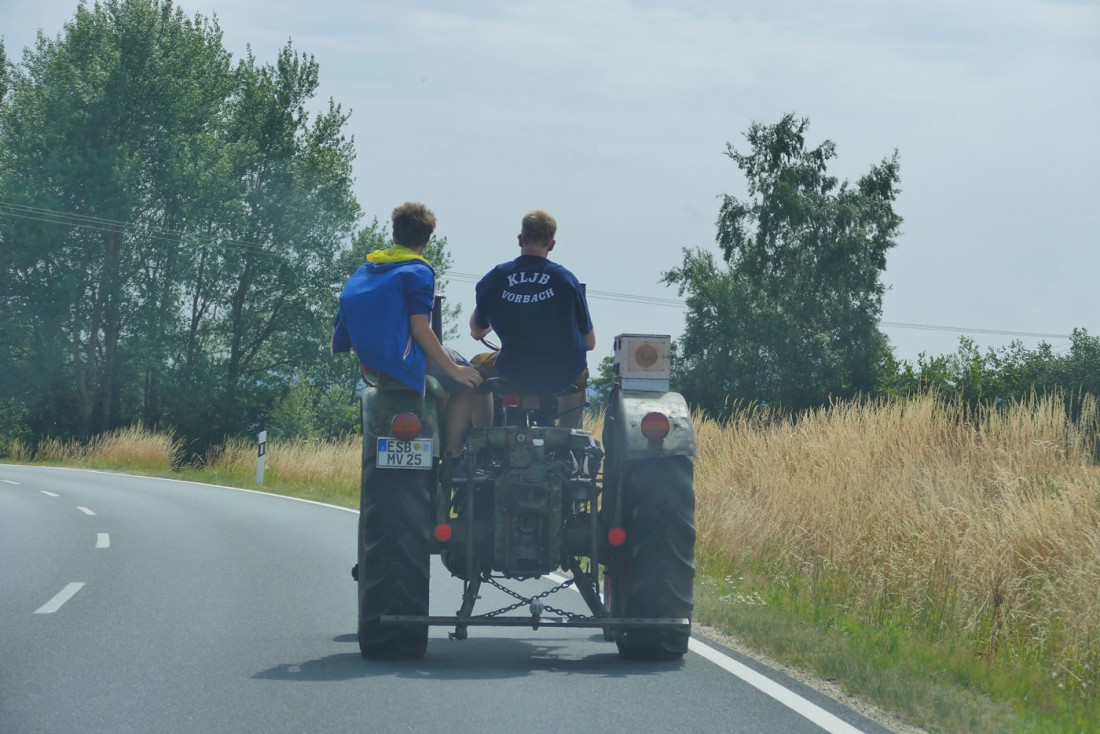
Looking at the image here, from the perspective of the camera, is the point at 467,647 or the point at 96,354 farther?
the point at 96,354

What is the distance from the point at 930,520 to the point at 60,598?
6488 mm

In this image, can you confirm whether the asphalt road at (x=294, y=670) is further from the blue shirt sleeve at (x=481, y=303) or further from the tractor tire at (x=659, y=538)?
the blue shirt sleeve at (x=481, y=303)

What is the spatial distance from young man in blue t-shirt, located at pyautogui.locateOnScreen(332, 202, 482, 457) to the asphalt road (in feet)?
5.26

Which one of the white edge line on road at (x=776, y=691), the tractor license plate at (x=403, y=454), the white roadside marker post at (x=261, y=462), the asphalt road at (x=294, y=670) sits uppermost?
the tractor license plate at (x=403, y=454)

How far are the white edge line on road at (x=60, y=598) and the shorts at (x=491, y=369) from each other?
12.9 ft

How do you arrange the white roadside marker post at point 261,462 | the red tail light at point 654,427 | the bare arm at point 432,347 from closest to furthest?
1. the bare arm at point 432,347
2. the red tail light at point 654,427
3. the white roadside marker post at point 261,462

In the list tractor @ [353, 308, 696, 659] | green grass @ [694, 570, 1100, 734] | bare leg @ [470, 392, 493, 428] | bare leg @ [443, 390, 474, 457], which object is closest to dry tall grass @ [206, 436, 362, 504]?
green grass @ [694, 570, 1100, 734]

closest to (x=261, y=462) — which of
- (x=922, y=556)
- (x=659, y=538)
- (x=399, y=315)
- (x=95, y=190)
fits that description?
(x=922, y=556)

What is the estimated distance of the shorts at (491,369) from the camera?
318 inches

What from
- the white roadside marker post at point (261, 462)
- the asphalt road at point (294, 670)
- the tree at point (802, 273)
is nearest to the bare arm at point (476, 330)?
the asphalt road at point (294, 670)

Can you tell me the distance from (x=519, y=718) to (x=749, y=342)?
202 feet

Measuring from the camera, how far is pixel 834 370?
A: 65.9 meters

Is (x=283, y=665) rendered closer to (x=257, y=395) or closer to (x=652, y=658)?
(x=652, y=658)

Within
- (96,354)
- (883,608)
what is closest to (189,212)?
(96,354)
